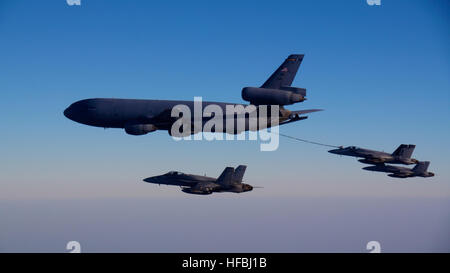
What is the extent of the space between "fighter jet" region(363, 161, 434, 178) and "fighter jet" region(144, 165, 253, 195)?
21635 millimetres

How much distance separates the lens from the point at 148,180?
71.4 m

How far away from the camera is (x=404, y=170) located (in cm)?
7712

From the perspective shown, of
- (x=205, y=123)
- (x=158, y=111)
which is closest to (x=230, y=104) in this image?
(x=205, y=123)

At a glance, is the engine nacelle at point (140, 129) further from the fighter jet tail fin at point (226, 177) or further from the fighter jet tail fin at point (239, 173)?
the fighter jet tail fin at point (239, 173)

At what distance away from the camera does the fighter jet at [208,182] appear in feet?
211

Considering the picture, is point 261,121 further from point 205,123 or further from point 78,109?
point 78,109

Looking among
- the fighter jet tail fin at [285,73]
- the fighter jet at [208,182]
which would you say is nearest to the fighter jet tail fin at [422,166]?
the fighter jet at [208,182]

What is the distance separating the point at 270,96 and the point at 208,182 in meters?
24.9

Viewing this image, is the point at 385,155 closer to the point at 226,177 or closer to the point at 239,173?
the point at 239,173

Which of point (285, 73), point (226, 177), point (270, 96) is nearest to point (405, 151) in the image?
point (226, 177)

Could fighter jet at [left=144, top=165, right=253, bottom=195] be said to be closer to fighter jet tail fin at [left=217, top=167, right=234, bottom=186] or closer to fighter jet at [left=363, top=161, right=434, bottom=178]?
fighter jet tail fin at [left=217, top=167, right=234, bottom=186]

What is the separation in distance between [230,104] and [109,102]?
45.7ft

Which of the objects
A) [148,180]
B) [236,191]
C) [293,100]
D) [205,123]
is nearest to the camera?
[293,100]

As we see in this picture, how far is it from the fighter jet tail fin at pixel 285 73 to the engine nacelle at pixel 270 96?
4.04 metres
